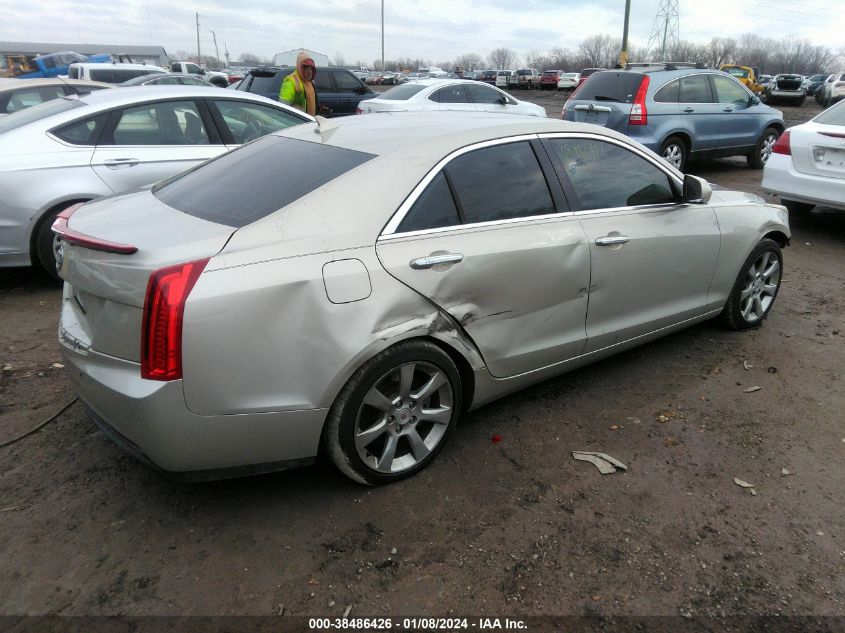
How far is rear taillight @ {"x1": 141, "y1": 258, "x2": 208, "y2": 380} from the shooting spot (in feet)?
7.37

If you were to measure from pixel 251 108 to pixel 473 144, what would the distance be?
3.60 meters

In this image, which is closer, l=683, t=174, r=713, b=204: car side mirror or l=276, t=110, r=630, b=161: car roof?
l=276, t=110, r=630, b=161: car roof

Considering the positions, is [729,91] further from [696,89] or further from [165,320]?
[165,320]

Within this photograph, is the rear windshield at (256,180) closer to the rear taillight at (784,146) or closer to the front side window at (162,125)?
the front side window at (162,125)

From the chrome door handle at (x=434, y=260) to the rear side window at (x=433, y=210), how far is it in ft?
0.47

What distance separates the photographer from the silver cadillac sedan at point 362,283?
234 cm

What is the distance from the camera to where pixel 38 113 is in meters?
5.38

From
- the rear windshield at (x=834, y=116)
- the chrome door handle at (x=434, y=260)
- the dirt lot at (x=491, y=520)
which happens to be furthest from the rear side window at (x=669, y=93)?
the chrome door handle at (x=434, y=260)

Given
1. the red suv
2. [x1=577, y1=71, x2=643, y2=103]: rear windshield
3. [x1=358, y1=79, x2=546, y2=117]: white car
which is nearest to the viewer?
[x1=577, y1=71, x2=643, y2=103]: rear windshield

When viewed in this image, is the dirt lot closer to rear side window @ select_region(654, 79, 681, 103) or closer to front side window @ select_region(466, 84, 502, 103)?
rear side window @ select_region(654, 79, 681, 103)

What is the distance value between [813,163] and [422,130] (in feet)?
18.4

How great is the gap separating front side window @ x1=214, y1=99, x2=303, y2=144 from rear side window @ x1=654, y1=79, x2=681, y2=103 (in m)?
5.86

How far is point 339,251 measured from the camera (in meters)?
2.56

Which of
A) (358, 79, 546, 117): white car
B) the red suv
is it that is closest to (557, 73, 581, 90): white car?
the red suv
